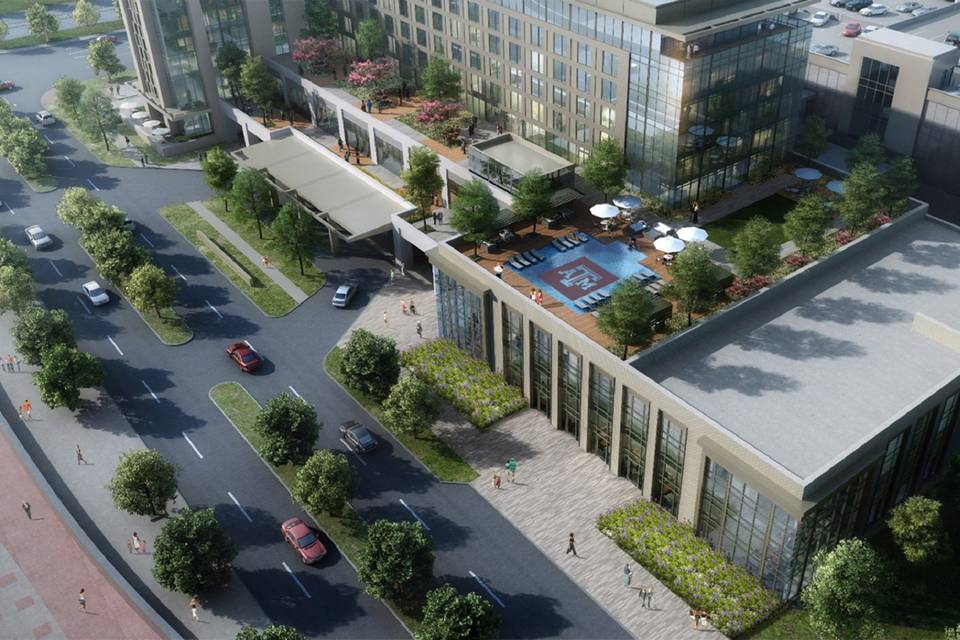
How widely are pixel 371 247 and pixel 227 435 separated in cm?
3275

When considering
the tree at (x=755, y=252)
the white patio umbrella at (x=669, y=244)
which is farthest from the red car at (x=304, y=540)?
the tree at (x=755, y=252)

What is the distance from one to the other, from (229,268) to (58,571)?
42.1 metres

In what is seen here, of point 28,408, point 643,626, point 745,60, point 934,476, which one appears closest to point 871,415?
point 934,476

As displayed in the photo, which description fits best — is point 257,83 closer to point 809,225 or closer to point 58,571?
point 58,571

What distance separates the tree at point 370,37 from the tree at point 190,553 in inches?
2818

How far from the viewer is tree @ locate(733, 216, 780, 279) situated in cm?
7081

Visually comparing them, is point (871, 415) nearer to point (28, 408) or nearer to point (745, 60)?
point (745, 60)

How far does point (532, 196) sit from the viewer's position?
8081cm

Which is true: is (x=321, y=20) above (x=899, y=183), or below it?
above

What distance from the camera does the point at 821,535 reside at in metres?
59.8

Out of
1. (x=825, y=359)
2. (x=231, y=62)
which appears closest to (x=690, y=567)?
(x=825, y=359)

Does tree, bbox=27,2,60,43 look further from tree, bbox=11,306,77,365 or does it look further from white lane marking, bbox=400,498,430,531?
white lane marking, bbox=400,498,430,531

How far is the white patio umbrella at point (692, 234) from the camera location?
77.7 meters

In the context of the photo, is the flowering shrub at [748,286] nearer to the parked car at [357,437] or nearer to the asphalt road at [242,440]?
the asphalt road at [242,440]
